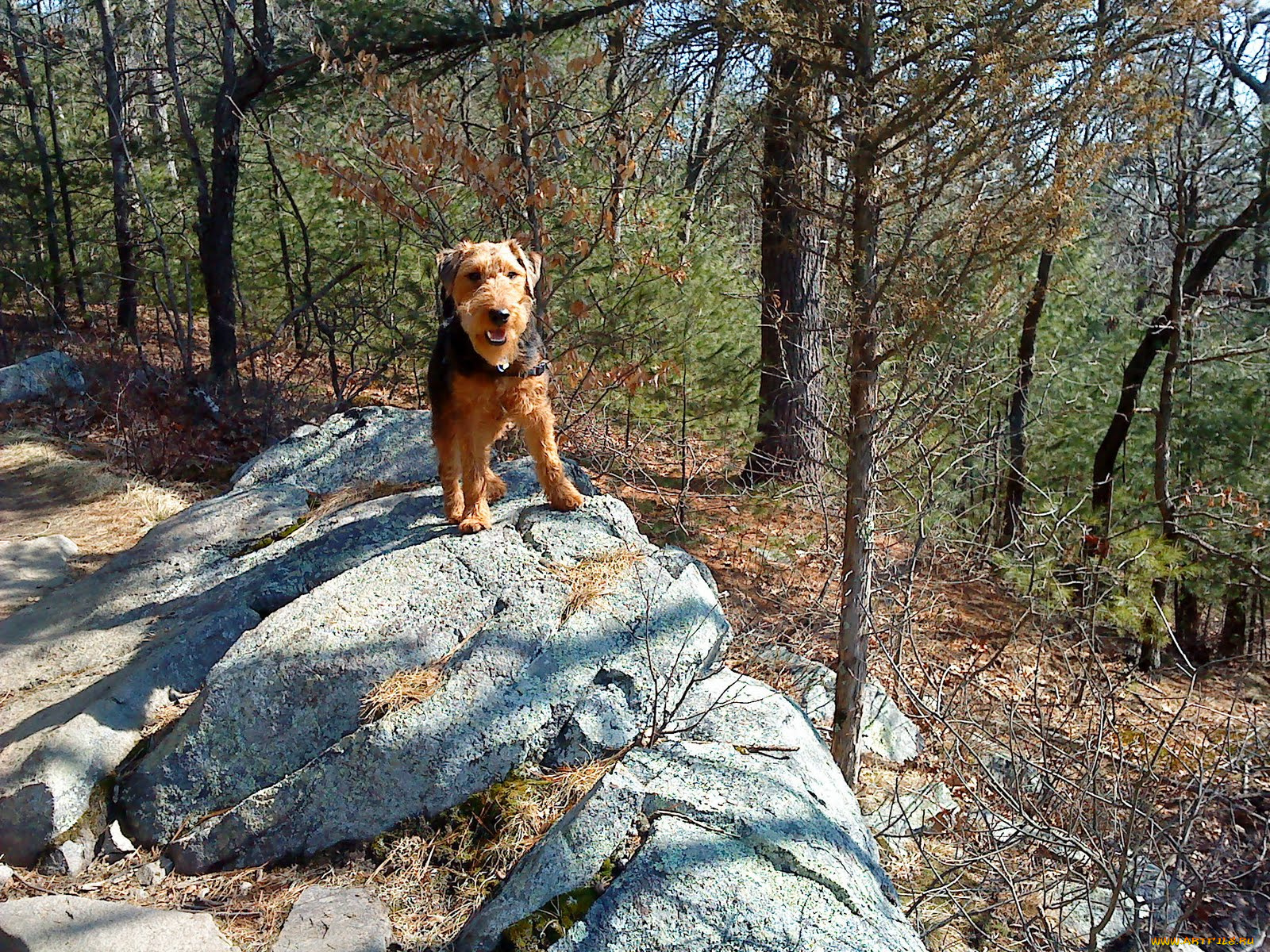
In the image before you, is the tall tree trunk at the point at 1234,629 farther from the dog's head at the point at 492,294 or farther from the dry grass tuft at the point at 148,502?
the dry grass tuft at the point at 148,502

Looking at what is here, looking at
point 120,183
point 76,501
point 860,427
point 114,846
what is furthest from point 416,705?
point 120,183

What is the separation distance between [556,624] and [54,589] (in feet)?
14.3

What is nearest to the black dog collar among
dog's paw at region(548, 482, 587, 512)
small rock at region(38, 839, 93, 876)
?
dog's paw at region(548, 482, 587, 512)

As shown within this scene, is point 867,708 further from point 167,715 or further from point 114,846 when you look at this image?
point 114,846

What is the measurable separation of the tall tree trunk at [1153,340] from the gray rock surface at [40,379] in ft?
39.2

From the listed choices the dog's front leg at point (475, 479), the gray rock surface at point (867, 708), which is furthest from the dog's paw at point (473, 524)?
the gray rock surface at point (867, 708)

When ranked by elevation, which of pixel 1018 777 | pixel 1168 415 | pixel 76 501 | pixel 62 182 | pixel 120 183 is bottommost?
pixel 1018 777

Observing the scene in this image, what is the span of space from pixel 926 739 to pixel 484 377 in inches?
181

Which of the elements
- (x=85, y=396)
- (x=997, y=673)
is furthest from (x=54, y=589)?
(x=997, y=673)

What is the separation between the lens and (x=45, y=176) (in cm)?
1379

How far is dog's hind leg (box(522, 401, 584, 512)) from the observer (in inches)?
179

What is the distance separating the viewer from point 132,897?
3.37 metres

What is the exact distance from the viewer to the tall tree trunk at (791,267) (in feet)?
16.7

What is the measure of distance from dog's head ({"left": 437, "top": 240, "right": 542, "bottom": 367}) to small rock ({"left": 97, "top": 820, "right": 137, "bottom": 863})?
96.5 inches
